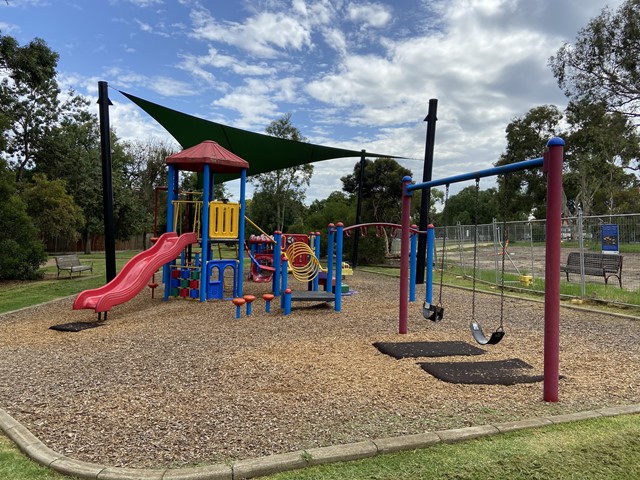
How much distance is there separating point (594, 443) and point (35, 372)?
15.4 ft

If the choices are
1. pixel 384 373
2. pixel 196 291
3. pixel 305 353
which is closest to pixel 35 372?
pixel 305 353

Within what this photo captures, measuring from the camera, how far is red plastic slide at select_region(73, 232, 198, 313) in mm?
6676

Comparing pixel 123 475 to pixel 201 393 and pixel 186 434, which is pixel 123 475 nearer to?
pixel 186 434

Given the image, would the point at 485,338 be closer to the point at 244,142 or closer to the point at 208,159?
the point at 208,159

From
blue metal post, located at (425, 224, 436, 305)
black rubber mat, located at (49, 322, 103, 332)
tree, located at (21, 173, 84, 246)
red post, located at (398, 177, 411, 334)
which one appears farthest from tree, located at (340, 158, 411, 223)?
black rubber mat, located at (49, 322, 103, 332)

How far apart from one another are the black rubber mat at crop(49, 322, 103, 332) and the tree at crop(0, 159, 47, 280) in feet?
23.8

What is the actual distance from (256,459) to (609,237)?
969 cm

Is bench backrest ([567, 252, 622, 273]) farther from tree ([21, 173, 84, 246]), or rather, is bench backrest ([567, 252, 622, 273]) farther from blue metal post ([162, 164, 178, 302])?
tree ([21, 173, 84, 246])

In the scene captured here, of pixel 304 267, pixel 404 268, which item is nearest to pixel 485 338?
pixel 404 268

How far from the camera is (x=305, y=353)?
488 cm

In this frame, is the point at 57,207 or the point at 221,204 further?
the point at 57,207

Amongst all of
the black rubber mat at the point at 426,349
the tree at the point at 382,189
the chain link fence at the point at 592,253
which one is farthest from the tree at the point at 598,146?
the black rubber mat at the point at 426,349

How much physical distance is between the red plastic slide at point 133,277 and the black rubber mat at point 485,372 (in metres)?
4.94

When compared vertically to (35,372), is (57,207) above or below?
above
